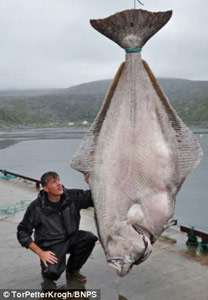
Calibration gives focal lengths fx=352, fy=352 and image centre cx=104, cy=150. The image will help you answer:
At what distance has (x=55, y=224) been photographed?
157 inches

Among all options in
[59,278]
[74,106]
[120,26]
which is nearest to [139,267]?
[59,278]

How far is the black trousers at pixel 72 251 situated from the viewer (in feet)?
12.8

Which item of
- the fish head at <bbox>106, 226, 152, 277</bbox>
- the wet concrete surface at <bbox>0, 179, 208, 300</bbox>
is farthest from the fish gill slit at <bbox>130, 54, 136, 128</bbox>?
the wet concrete surface at <bbox>0, 179, 208, 300</bbox>

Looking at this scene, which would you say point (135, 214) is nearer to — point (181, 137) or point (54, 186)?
point (181, 137)

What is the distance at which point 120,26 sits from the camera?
129 inches

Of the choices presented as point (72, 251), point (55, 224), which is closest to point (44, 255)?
point (55, 224)

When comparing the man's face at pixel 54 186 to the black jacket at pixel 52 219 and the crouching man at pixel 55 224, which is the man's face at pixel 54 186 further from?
the black jacket at pixel 52 219

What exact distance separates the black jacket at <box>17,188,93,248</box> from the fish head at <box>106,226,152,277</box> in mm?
1099

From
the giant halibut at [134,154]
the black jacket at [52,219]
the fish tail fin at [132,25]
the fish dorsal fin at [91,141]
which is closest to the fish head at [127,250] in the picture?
the giant halibut at [134,154]

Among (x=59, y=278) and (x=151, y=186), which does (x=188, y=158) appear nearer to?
(x=151, y=186)

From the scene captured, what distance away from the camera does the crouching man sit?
3.81 metres

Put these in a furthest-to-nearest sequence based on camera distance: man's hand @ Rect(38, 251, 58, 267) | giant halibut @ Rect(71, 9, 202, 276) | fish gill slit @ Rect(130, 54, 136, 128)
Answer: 1. man's hand @ Rect(38, 251, 58, 267)
2. fish gill slit @ Rect(130, 54, 136, 128)
3. giant halibut @ Rect(71, 9, 202, 276)

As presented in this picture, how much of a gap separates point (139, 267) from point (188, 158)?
6.10 feet

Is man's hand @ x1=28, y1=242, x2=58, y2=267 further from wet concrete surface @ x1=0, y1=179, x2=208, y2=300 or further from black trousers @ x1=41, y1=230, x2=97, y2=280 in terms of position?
wet concrete surface @ x1=0, y1=179, x2=208, y2=300
